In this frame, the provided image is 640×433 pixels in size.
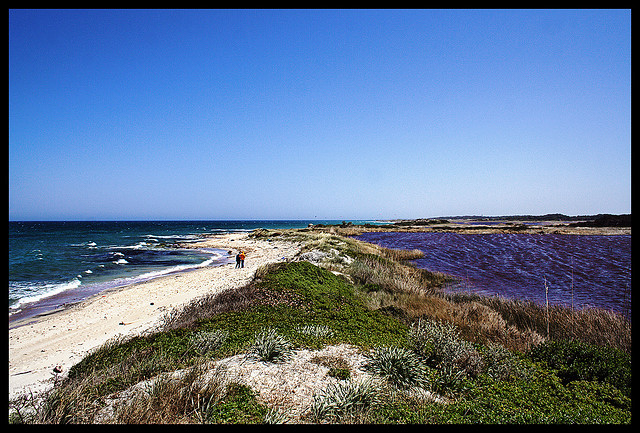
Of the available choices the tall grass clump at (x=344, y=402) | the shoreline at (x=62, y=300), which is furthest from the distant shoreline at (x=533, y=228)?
the tall grass clump at (x=344, y=402)

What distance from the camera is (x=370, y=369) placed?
18.0ft

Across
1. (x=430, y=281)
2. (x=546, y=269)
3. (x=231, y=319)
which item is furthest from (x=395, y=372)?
(x=546, y=269)

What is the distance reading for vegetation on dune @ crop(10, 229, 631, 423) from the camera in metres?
3.88

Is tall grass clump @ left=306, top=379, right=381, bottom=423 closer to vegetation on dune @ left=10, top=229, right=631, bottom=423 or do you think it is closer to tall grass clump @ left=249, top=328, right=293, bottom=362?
vegetation on dune @ left=10, top=229, right=631, bottom=423

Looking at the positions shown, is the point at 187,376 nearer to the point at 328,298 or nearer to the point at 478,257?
the point at 328,298

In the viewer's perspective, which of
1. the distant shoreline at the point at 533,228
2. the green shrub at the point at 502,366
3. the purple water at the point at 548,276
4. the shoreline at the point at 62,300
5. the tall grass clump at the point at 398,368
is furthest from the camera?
the distant shoreline at the point at 533,228

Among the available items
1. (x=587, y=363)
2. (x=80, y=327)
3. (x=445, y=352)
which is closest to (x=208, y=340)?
(x=445, y=352)

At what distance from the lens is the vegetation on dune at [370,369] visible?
3.88 metres

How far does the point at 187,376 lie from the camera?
4.56 m

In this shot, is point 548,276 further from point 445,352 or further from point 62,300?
point 62,300

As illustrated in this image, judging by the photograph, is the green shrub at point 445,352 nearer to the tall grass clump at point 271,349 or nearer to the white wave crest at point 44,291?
the tall grass clump at point 271,349

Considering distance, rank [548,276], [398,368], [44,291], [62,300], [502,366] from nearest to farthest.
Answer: [398,368], [502,366], [62,300], [44,291], [548,276]

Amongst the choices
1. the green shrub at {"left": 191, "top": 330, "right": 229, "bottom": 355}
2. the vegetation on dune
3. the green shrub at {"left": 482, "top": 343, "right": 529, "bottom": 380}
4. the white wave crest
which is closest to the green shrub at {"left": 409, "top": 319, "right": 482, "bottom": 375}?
the vegetation on dune
